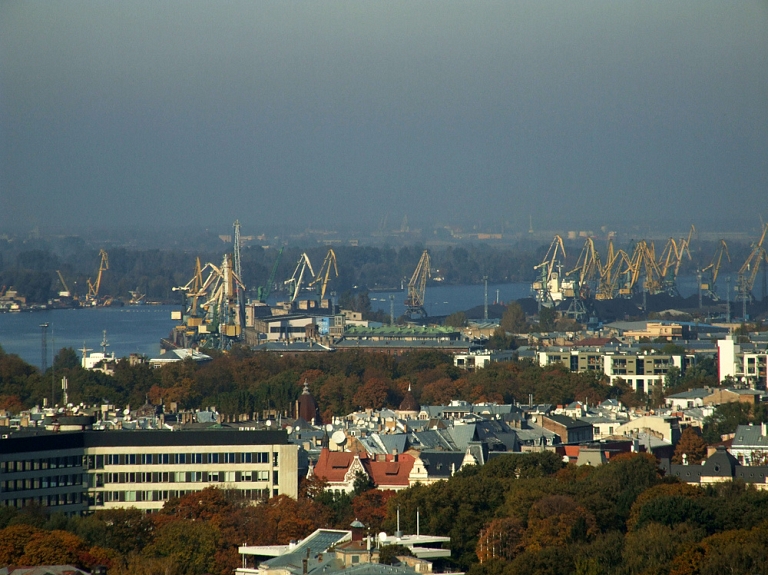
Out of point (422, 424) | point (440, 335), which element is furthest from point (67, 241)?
point (422, 424)

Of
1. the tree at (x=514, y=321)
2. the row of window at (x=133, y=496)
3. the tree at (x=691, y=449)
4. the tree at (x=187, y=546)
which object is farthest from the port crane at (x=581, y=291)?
the tree at (x=187, y=546)

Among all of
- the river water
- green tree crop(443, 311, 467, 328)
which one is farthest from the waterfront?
green tree crop(443, 311, 467, 328)

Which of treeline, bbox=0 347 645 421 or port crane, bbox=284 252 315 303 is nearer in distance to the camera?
treeline, bbox=0 347 645 421

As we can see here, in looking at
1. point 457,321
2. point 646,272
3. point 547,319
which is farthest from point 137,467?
point 646,272

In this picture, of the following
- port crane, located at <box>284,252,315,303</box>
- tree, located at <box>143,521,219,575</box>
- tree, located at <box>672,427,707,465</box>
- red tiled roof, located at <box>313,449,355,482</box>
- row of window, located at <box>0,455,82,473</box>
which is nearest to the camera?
tree, located at <box>143,521,219,575</box>

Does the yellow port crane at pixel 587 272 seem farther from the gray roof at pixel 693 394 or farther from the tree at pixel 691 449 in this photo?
the tree at pixel 691 449

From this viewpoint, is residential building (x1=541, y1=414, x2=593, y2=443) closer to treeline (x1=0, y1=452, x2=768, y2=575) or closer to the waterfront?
treeline (x1=0, y1=452, x2=768, y2=575)
